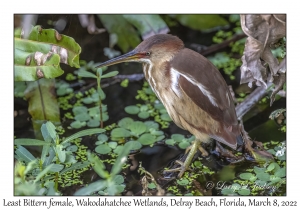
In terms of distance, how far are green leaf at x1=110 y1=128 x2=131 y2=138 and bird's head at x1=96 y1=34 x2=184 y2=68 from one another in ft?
1.97

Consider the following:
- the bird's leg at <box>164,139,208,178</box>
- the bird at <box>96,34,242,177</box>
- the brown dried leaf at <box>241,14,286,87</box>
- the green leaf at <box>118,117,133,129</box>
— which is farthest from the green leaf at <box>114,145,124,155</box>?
the brown dried leaf at <box>241,14,286,87</box>

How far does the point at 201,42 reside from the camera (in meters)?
4.68

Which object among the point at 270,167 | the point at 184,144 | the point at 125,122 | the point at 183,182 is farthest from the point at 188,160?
the point at 125,122

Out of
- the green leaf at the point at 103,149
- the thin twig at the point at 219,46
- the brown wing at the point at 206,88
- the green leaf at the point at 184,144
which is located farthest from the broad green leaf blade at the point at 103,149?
the thin twig at the point at 219,46

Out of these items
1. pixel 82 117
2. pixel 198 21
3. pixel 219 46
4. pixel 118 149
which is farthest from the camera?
pixel 219 46

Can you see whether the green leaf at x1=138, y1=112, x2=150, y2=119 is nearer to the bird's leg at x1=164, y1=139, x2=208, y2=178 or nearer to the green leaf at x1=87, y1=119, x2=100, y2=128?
the green leaf at x1=87, y1=119, x2=100, y2=128

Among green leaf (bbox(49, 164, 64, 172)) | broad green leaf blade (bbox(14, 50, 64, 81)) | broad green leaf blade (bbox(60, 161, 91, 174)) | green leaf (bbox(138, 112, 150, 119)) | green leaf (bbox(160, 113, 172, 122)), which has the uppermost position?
broad green leaf blade (bbox(14, 50, 64, 81))

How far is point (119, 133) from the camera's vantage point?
3.79 meters

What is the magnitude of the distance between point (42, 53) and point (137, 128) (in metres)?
0.78

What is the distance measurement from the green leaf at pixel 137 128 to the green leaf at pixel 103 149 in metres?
0.22

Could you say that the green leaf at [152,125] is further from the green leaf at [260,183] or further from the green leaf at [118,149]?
the green leaf at [260,183]

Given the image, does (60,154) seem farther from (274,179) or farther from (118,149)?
(274,179)

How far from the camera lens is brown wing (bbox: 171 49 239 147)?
10.6ft
